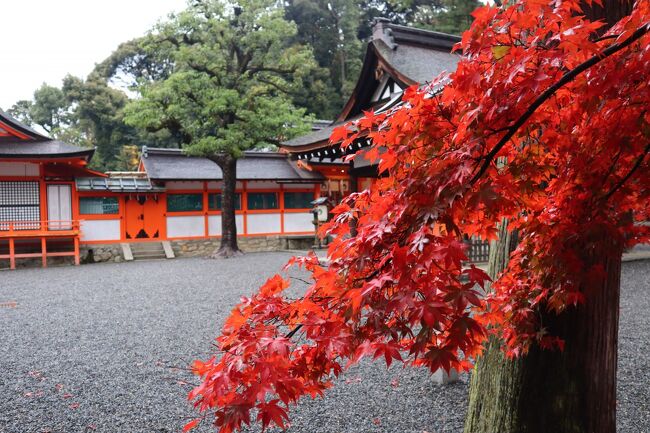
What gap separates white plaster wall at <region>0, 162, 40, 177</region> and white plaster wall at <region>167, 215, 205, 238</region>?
411cm

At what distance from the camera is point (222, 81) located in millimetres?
13836

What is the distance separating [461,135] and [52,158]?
1346 cm

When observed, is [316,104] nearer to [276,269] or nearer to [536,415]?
[276,269]

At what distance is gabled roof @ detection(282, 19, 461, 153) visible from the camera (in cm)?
1022

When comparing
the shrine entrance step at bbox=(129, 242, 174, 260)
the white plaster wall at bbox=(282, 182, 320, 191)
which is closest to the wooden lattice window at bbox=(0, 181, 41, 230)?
the shrine entrance step at bbox=(129, 242, 174, 260)

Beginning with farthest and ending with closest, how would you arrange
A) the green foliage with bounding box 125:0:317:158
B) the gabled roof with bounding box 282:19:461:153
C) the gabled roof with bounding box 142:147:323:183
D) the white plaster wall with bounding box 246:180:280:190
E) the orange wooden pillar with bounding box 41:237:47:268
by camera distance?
the white plaster wall with bounding box 246:180:280:190 → the gabled roof with bounding box 142:147:323:183 → the green foliage with bounding box 125:0:317:158 → the orange wooden pillar with bounding box 41:237:47:268 → the gabled roof with bounding box 282:19:461:153

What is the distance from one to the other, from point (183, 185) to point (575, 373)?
14.7 metres

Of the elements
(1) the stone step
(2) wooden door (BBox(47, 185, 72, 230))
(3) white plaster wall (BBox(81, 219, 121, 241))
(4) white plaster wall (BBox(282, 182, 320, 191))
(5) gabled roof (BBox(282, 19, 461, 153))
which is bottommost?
(1) the stone step

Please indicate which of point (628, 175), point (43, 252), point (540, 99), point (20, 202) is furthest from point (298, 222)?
point (540, 99)

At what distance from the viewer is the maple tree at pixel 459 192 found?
1.29m

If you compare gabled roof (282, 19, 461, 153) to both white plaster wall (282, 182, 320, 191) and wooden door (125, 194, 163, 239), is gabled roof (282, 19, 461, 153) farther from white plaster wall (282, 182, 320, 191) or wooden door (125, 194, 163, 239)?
wooden door (125, 194, 163, 239)

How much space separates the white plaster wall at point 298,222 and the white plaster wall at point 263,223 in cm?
31

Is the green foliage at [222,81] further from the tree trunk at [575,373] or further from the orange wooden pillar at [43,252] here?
the tree trunk at [575,373]

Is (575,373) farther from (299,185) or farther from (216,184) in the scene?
(299,185)
